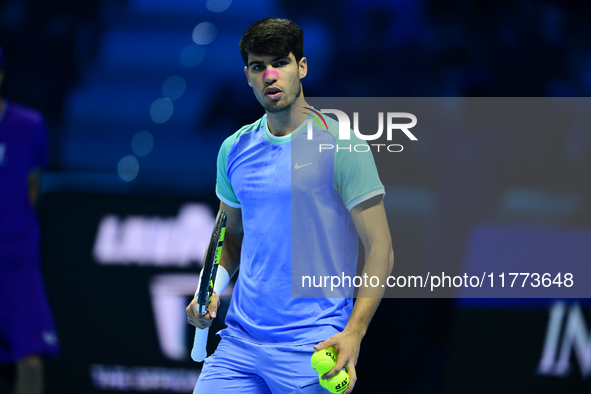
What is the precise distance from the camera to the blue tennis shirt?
236 centimetres

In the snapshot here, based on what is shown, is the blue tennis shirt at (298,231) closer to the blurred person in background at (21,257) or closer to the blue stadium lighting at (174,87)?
the blue stadium lighting at (174,87)

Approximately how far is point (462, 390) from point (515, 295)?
78 cm

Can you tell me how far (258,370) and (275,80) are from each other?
1.10 meters

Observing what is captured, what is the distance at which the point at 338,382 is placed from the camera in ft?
6.67

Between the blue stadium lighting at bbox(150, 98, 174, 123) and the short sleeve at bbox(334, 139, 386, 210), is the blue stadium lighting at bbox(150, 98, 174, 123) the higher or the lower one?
the higher one

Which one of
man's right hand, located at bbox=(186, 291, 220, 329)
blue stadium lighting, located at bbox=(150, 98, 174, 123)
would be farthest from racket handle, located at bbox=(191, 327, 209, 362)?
blue stadium lighting, located at bbox=(150, 98, 174, 123)

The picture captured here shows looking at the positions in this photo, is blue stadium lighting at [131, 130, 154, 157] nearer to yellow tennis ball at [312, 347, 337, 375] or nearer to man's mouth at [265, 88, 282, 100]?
man's mouth at [265, 88, 282, 100]

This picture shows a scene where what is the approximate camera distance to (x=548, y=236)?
4414 millimetres

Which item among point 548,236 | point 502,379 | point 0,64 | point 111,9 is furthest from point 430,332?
point 0,64

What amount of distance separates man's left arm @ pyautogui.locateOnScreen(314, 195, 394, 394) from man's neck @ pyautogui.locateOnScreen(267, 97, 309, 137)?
0.44m

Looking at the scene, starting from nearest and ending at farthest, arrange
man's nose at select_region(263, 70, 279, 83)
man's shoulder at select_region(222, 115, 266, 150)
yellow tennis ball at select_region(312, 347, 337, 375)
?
yellow tennis ball at select_region(312, 347, 337, 375) < man's nose at select_region(263, 70, 279, 83) < man's shoulder at select_region(222, 115, 266, 150)

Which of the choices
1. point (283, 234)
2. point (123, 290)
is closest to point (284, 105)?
point (283, 234)

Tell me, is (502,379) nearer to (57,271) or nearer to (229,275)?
(229,275)

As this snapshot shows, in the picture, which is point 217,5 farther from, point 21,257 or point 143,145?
point 21,257
